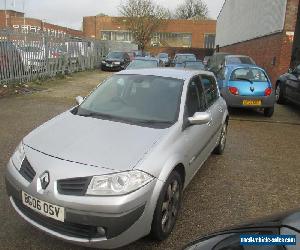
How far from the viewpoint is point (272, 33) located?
53.6 feet

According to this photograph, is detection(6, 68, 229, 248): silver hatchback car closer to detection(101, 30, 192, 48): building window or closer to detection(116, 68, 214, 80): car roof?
detection(116, 68, 214, 80): car roof

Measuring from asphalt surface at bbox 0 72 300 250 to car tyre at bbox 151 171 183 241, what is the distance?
0.41 feet

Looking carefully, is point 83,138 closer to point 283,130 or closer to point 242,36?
point 283,130

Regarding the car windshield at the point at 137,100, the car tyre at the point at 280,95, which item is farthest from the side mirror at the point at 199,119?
the car tyre at the point at 280,95

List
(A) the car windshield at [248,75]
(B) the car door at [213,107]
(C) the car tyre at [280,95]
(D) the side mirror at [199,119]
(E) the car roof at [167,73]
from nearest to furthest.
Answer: (D) the side mirror at [199,119]
(E) the car roof at [167,73]
(B) the car door at [213,107]
(A) the car windshield at [248,75]
(C) the car tyre at [280,95]

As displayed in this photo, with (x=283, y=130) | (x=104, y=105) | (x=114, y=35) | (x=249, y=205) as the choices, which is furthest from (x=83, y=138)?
(x=114, y=35)

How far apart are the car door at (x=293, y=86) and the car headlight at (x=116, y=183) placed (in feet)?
27.4

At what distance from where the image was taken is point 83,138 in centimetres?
356

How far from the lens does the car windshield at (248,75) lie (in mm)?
9984

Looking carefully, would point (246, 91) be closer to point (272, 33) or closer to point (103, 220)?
point (103, 220)

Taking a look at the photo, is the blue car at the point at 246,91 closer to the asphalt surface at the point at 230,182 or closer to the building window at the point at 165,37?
the asphalt surface at the point at 230,182

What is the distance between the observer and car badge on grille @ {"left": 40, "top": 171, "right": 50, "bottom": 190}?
120 inches

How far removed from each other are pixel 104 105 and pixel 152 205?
170 cm

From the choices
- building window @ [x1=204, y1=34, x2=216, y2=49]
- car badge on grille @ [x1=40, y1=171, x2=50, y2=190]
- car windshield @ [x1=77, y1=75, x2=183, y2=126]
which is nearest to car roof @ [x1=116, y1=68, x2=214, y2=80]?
car windshield @ [x1=77, y1=75, x2=183, y2=126]
